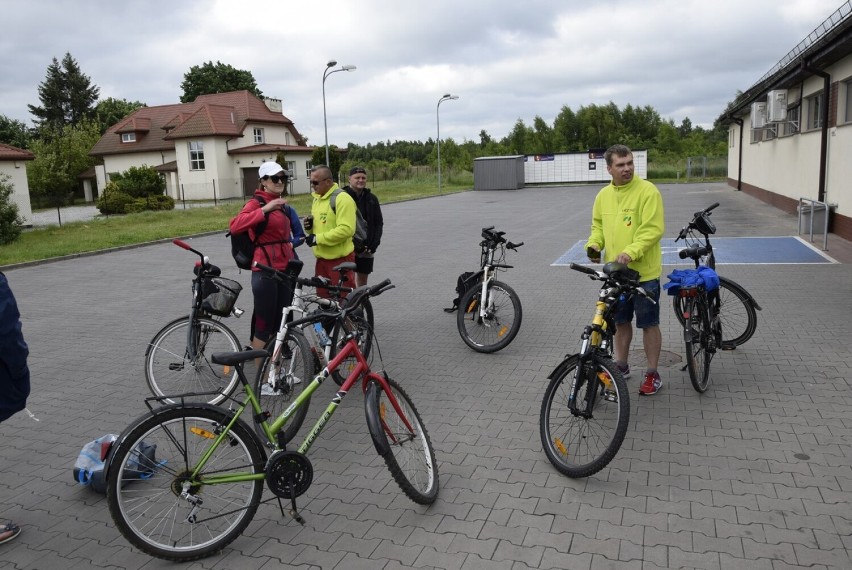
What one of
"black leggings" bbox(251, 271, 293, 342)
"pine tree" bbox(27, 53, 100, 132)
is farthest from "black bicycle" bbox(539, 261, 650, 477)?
"pine tree" bbox(27, 53, 100, 132)

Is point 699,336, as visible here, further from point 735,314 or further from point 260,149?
point 260,149

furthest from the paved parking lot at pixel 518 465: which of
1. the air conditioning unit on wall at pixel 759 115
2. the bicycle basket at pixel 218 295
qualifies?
the air conditioning unit on wall at pixel 759 115

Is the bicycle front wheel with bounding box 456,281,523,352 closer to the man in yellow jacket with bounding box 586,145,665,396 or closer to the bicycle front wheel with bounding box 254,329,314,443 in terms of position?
the man in yellow jacket with bounding box 586,145,665,396

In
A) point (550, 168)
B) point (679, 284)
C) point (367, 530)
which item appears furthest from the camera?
point (550, 168)

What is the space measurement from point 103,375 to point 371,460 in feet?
11.3

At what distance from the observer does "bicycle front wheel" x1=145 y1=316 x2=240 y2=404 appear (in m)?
5.65

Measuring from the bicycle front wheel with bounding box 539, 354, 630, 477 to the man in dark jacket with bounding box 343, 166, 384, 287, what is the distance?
3.70m

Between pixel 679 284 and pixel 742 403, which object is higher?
pixel 679 284

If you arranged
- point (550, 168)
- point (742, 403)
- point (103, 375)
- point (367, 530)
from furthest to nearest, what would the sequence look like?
point (550, 168) → point (103, 375) → point (742, 403) → point (367, 530)

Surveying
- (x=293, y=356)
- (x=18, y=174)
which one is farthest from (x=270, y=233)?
(x=18, y=174)

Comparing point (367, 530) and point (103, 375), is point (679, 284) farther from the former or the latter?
point (103, 375)

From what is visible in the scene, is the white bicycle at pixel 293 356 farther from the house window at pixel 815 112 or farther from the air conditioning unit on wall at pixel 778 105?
the air conditioning unit on wall at pixel 778 105

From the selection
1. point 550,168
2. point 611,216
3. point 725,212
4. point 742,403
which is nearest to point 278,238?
point 611,216

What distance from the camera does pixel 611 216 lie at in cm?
522
